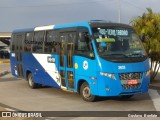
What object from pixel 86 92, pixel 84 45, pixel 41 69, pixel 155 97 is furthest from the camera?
pixel 41 69

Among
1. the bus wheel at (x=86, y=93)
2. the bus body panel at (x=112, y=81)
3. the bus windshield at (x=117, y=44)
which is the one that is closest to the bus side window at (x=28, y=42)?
the bus wheel at (x=86, y=93)

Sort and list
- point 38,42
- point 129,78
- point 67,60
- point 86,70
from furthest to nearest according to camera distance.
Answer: point 38,42
point 67,60
point 86,70
point 129,78

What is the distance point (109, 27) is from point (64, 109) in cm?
336

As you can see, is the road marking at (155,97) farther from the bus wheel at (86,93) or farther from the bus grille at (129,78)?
the bus wheel at (86,93)

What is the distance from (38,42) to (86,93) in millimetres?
4580

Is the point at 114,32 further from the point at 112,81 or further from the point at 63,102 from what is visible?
the point at 63,102

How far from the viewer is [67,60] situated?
1362 cm

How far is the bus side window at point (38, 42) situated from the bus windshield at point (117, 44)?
4.10 m

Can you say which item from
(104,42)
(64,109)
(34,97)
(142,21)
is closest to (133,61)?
(104,42)

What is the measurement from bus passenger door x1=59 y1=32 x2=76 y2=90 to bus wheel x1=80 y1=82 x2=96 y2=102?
641 millimetres

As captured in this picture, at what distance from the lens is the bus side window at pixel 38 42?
632 inches

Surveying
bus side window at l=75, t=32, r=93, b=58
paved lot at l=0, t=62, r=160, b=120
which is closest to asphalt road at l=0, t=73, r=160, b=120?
paved lot at l=0, t=62, r=160, b=120

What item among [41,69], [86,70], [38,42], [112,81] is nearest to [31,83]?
[41,69]

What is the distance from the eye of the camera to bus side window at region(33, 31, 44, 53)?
16062 mm
